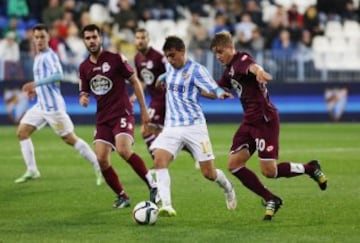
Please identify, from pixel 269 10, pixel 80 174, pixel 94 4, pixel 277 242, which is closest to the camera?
pixel 277 242

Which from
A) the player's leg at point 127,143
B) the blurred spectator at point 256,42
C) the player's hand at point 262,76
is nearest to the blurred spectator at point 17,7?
the blurred spectator at point 256,42

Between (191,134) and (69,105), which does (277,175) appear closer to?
(191,134)

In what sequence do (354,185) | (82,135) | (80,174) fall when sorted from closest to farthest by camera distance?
(354,185), (80,174), (82,135)

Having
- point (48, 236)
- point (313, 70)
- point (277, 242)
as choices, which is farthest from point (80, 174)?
point (313, 70)

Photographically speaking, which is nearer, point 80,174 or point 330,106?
point 80,174

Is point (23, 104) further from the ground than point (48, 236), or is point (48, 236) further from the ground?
point (48, 236)

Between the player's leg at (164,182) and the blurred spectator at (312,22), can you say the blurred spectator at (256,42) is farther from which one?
the player's leg at (164,182)

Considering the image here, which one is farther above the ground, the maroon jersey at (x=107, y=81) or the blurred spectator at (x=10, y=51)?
the maroon jersey at (x=107, y=81)

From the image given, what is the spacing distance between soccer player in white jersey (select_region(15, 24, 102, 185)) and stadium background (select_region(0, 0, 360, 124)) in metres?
9.99

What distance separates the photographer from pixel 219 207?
39.1 feet

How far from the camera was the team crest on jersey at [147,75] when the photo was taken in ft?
52.3

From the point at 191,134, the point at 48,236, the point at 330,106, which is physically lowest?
the point at 330,106

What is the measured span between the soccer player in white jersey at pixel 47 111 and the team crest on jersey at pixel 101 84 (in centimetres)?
228

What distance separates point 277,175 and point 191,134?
3.66 feet
